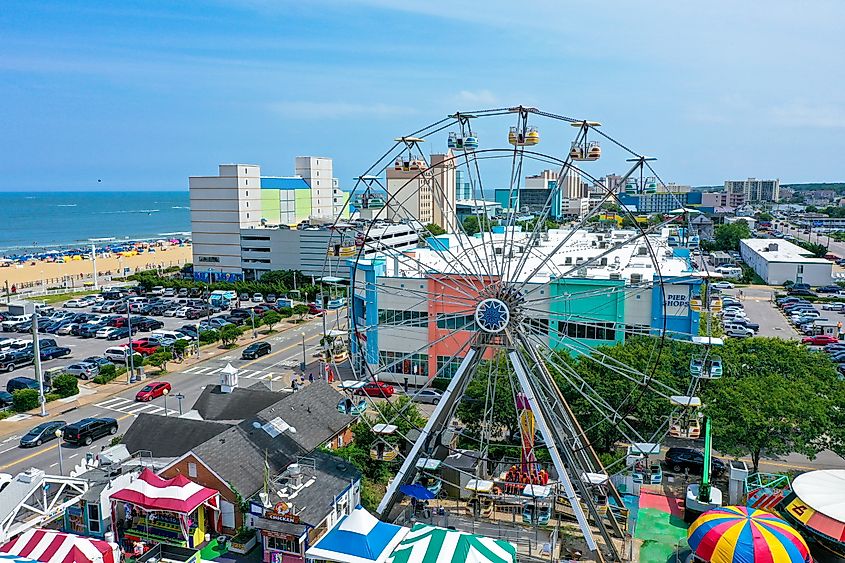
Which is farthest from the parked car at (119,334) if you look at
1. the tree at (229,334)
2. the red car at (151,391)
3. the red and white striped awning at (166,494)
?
the red and white striped awning at (166,494)

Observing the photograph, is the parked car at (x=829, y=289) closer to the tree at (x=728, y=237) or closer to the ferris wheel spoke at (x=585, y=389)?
the tree at (x=728, y=237)

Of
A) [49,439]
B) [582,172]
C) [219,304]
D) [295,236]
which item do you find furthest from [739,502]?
Answer: [295,236]

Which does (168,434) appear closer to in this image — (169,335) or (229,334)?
(229,334)

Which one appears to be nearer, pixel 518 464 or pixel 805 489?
pixel 805 489

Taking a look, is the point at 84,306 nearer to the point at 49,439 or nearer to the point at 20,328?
the point at 20,328

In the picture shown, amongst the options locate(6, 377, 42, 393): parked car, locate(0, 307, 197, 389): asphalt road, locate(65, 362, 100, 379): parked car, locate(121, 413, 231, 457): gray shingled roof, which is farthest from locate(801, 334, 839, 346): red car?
locate(6, 377, 42, 393): parked car
